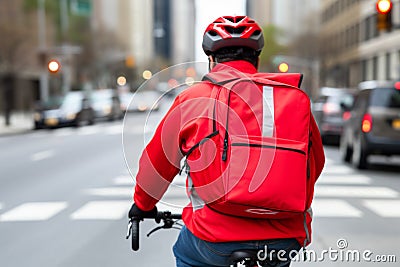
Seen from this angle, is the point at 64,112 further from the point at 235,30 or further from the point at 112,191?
the point at 235,30

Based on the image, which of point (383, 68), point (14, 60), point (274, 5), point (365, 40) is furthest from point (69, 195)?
point (274, 5)

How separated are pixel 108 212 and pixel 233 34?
21.2 ft

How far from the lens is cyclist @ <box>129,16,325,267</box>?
2568mm

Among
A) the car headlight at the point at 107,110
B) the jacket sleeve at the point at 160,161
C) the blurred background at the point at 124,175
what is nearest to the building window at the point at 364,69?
the car headlight at the point at 107,110

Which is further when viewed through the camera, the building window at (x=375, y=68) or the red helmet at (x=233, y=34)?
the building window at (x=375, y=68)

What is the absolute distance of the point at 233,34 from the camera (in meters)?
2.76

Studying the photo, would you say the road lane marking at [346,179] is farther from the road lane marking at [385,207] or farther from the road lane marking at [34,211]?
the road lane marking at [34,211]

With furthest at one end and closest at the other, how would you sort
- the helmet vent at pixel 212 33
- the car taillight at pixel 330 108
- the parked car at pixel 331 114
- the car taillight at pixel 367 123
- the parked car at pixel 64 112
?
the parked car at pixel 64 112, the car taillight at pixel 330 108, the parked car at pixel 331 114, the car taillight at pixel 367 123, the helmet vent at pixel 212 33

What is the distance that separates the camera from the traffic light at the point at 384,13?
18625mm

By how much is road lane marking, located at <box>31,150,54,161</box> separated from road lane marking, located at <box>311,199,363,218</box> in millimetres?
8847

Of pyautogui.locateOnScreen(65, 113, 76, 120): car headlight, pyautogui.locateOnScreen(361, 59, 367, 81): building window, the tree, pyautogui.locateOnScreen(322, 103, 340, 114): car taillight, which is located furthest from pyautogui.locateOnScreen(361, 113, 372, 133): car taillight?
pyautogui.locateOnScreen(361, 59, 367, 81): building window

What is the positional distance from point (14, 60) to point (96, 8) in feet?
219

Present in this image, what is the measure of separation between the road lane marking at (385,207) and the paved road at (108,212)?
1 cm

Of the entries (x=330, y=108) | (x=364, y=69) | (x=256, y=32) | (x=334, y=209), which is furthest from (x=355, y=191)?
(x=364, y=69)
